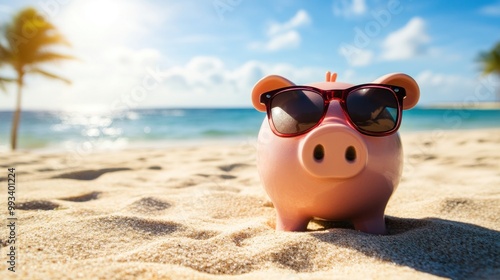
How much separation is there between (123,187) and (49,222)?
147 cm

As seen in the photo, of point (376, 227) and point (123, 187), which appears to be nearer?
point (376, 227)

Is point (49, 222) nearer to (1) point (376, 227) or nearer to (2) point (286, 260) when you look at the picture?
(2) point (286, 260)

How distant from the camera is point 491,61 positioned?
3194cm

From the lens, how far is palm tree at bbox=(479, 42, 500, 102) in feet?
103

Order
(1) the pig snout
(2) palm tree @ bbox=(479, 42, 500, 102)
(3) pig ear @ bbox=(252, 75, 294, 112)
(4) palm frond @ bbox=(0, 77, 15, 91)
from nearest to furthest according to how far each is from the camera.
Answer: (1) the pig snout
(3) pig ear @ bbox=(252, 75, 294, 112)
(4) palm frond @ bbox=(0, 77, 15, 91)
(2) palm tree @ bbox=(479, 42, 500, 102)

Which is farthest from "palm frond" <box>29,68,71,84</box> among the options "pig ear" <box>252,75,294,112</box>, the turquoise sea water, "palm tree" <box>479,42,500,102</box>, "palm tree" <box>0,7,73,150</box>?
"palm tree" <box>479,42,500,102</box>

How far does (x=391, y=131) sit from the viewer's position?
6.50 feet

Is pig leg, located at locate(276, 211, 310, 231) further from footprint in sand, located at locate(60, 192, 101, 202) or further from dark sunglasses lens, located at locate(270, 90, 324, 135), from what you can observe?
footprint in sand, located at locate(60, 192, 101, 202)

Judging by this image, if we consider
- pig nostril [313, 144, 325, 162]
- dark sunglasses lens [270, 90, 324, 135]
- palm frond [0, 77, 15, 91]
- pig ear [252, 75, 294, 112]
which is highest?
palm frond [0, 77, 15, 91]

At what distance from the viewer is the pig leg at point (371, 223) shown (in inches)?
83.3

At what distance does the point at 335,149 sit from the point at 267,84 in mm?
658

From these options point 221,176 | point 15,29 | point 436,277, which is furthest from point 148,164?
point 15,29

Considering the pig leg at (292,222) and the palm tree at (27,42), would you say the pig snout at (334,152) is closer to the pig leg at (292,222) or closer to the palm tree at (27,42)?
the pig leg at (292,222)

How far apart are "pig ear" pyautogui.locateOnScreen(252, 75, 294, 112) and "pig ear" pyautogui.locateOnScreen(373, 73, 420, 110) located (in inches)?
21.4
